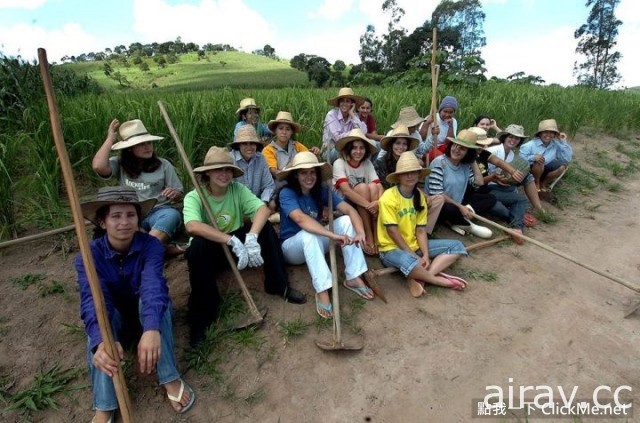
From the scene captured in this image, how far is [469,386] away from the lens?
2037mm

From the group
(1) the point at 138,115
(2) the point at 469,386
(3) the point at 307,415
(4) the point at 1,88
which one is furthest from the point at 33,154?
(2) the point at 469,386

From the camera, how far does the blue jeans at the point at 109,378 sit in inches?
69.5

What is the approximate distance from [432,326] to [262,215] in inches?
55.5

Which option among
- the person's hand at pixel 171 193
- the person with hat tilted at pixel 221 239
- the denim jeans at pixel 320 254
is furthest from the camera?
the person's hand at pixel 171 193

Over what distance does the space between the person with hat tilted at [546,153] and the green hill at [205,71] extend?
66.0ft

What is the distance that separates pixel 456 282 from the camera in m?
2.86

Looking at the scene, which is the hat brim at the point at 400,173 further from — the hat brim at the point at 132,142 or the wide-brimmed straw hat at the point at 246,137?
the hat brim at the point at 132,142

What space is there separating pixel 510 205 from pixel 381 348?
2.56 m

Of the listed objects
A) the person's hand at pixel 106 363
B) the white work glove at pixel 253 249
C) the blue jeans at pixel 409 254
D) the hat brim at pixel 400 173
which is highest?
the hat brim at pixel 400 173

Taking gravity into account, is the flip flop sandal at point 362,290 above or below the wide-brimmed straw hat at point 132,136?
below

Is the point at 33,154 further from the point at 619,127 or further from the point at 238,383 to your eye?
the point at 619,127

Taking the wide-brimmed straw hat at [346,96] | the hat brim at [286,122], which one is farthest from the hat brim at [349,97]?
the hat brim at [286,122]

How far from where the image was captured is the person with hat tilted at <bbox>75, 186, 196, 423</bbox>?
1753 mm

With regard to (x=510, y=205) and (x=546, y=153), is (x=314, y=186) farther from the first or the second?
(x=546, y=153)
